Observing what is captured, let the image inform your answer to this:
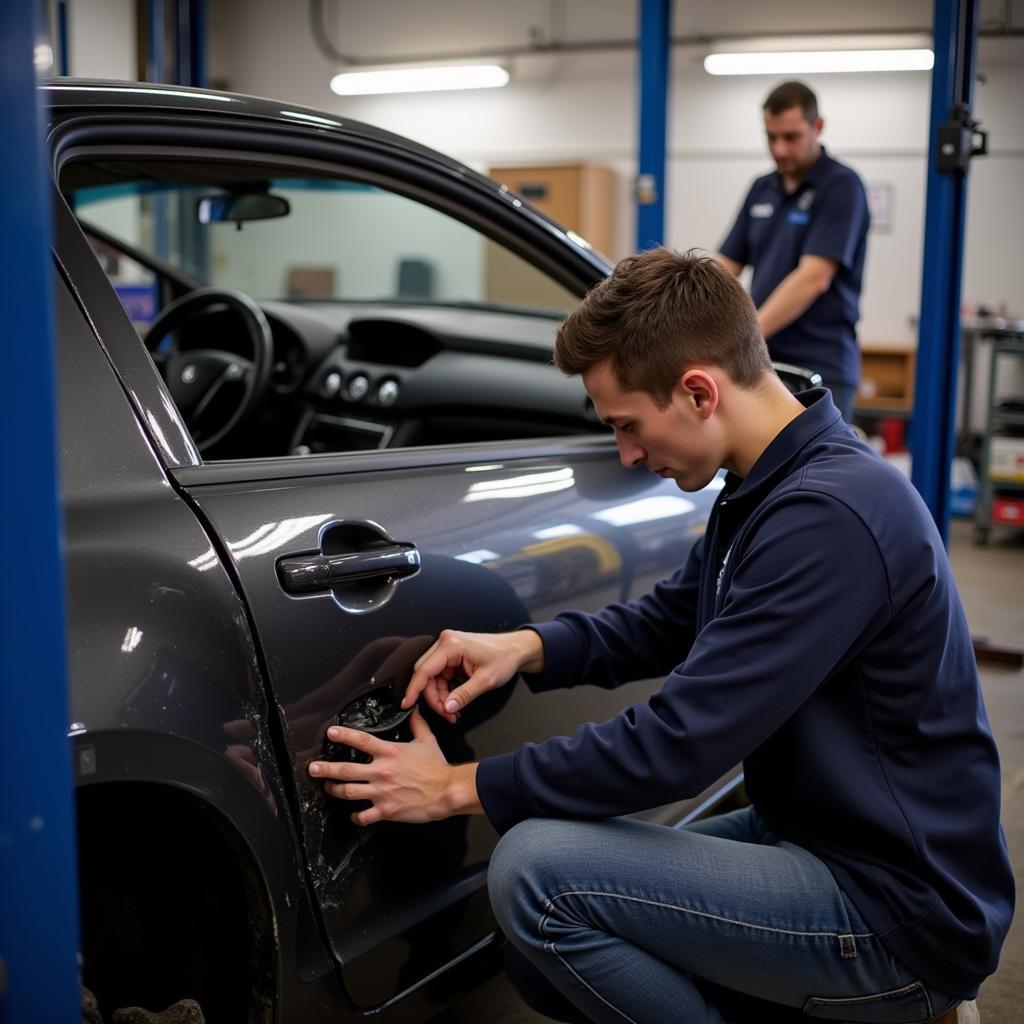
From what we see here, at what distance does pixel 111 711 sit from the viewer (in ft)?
3.91

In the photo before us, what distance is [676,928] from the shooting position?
1.46 metres

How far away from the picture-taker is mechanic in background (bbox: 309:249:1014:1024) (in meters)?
1.40

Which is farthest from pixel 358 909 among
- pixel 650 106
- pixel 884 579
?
pixel 650 106

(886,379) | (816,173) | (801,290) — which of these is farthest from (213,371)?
(886,379)

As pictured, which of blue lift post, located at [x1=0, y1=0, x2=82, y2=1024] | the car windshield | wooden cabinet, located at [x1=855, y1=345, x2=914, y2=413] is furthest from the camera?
the car windshield

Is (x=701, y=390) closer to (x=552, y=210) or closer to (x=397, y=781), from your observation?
(x=397, y=781)

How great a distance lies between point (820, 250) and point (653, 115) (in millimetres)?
1300

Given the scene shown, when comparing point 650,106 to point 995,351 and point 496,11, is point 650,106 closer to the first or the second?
point 995,351

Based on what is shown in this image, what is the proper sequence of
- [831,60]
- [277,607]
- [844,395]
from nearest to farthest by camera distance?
[277,607] → [844,395] → [831,60]

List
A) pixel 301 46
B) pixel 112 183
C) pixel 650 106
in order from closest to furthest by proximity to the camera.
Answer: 1. pixel 112 183
2. pixel 650 106
3. pixel 301 46

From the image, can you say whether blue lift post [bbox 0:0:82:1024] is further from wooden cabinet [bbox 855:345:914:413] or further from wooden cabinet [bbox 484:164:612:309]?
wooden cabinet [bbox 484:164:612:309]

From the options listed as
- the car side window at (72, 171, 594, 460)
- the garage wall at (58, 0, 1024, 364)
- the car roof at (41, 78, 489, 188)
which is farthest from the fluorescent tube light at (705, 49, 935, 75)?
the car roof at (41, 78, 489, 188)

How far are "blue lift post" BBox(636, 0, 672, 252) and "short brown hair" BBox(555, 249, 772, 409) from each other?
11.2ft

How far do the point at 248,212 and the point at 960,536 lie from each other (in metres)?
6.06
